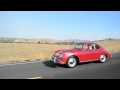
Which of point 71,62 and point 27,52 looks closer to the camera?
point 71,62

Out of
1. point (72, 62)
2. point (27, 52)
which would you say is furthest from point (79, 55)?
point (27, 52)

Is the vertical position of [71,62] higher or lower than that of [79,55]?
lower

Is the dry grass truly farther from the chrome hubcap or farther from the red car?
the chrome hubcap

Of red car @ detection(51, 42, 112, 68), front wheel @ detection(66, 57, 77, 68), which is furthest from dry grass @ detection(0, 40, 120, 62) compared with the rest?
front wheel @ detection(66, 57, 77, 68)

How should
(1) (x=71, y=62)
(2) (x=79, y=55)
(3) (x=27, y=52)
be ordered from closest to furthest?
(1) (x=71, y=62)
(2) (x=79, y=55)
(3) (x=27, y=52)

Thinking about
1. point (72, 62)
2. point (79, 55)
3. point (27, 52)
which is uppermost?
point (79, 55)

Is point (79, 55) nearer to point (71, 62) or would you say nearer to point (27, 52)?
point (71, 62)

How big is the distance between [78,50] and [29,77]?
13.5ft

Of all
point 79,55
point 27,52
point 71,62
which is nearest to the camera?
point 71,62

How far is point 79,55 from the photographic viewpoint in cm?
1116

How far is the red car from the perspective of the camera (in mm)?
10704
